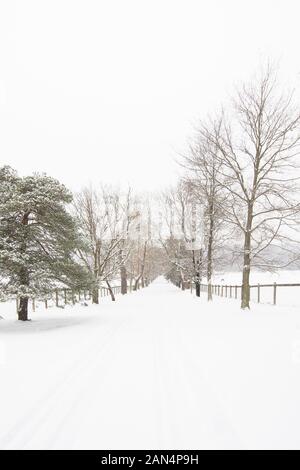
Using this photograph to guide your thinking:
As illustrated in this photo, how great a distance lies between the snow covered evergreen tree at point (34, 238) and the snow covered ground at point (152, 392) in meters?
2.91

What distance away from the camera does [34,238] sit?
12141 mm

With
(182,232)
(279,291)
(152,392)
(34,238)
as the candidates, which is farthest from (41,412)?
(182,232)

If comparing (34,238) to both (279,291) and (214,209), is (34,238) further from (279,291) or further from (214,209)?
(279,291)

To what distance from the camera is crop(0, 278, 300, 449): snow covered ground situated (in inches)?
139

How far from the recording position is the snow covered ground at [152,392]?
11.6 ft

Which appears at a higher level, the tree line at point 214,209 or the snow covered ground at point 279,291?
the tree line at point 214,209

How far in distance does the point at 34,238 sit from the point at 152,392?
28.7 feet

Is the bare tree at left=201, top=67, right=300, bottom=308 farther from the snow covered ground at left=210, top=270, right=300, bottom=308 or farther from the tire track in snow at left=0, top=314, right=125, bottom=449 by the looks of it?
the tire track in snow at left=0, top=314, right=125, bottom=449

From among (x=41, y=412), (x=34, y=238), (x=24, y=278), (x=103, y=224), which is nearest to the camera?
(x=41, y=412)

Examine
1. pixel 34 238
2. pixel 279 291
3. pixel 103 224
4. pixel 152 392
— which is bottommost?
pixel 279 291

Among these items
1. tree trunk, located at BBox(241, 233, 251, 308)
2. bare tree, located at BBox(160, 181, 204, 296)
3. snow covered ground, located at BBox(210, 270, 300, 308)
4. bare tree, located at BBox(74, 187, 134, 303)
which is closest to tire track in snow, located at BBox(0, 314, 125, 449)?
tree trunk, located at BBox(241, 233, 251, 308)

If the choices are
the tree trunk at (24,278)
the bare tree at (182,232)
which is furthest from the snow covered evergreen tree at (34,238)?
the bare tree at (182,232)

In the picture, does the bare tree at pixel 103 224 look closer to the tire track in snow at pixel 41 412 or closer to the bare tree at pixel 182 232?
the bare tree at pixel 182 232
